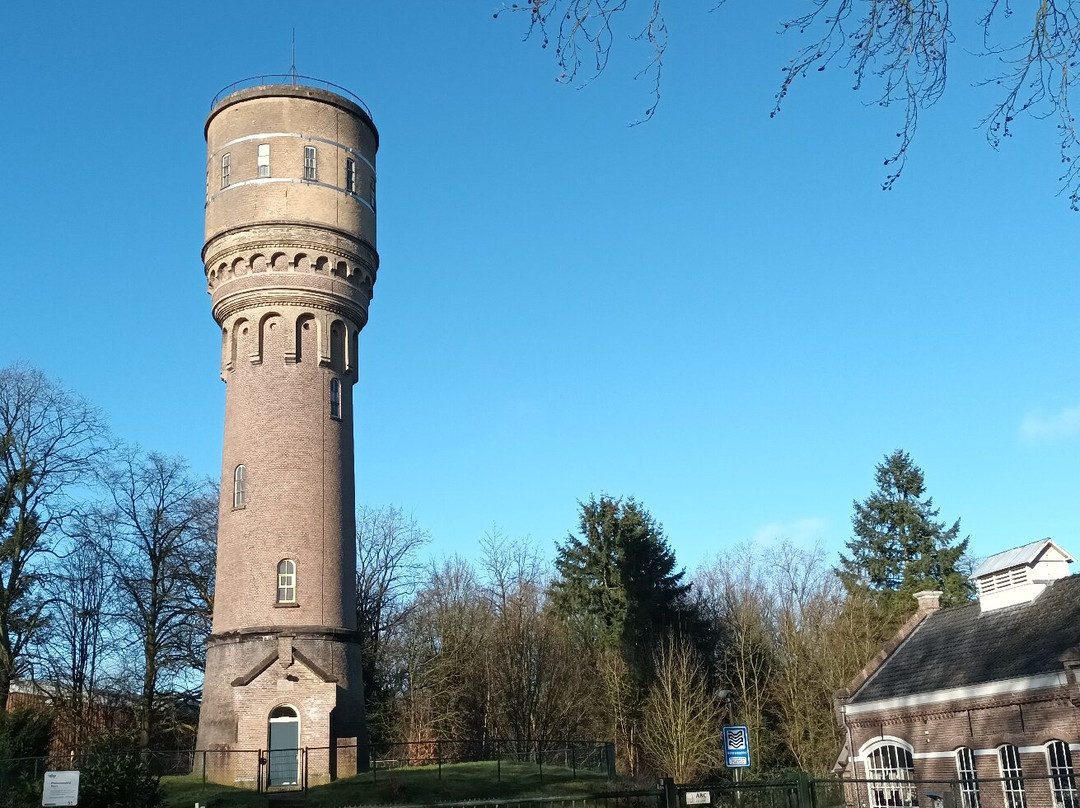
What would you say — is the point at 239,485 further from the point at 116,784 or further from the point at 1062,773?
the point at 1062,773

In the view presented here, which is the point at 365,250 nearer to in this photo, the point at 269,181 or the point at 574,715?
the point at 269,181

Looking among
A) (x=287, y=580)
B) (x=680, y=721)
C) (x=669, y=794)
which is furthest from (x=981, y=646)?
(x=287, y=580)

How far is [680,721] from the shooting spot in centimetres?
3844

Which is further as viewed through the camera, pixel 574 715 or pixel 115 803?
pixel 574 715

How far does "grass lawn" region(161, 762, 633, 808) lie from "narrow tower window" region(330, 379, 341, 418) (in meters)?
11.3

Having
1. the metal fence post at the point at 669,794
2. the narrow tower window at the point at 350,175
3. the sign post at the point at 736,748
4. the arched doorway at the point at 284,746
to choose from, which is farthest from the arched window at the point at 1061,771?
the narrow tower window at the point at 350,175

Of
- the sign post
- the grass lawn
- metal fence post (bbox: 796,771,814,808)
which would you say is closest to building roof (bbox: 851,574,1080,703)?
the sign post

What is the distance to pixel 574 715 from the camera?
43.7 meters

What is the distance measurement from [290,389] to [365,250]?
5962 mm

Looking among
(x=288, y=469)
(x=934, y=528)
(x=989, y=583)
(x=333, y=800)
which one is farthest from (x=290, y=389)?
(x=934, y=528)

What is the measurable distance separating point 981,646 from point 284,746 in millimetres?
19623

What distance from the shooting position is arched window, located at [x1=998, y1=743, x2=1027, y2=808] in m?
23.5

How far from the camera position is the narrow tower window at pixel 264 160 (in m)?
34.6

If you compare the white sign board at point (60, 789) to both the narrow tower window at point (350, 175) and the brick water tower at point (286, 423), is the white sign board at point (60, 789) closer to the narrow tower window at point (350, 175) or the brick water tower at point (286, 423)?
the brick water tower at point (286, 423)
